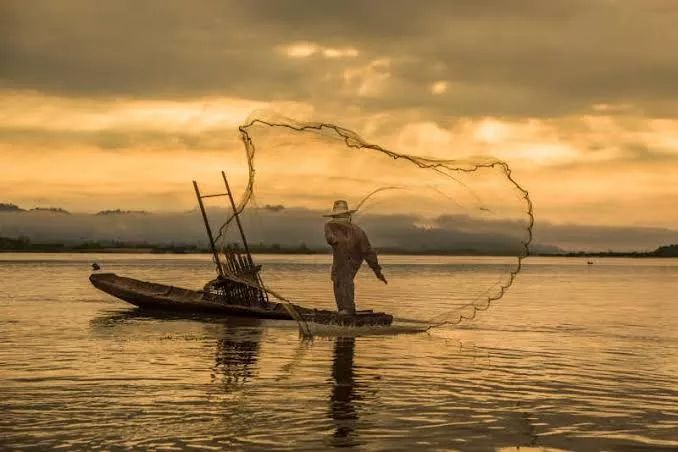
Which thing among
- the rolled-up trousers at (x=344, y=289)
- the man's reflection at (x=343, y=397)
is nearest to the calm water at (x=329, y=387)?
the man's reflection at (x=343, y=397)

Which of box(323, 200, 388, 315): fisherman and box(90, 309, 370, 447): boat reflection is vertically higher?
box(323, 200, 388, 315): fisherman

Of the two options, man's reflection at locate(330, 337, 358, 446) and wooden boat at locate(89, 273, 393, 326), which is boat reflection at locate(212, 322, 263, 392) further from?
man's reflection at locate(330, 337, 358, 446)

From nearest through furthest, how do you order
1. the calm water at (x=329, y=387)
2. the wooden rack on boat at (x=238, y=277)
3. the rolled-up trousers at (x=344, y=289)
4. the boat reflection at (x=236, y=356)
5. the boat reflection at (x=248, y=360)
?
the calm water at (x=329, y=387) → the boat reflection at (x=248, y=360) → the boat reflection at (x=236, y=356) → the rolled-up trousers at (x=344, y=289) → the wooden rack on boat at (x=238, y=277)

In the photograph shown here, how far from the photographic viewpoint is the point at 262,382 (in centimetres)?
1836

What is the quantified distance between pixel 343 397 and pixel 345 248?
10.5 m

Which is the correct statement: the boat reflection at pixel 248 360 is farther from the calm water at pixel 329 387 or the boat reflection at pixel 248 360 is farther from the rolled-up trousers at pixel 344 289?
the rolled-up trousers at pixel 344 289

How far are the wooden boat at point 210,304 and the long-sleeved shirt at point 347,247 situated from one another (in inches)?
61.4

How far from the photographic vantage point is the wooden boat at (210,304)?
28156mm

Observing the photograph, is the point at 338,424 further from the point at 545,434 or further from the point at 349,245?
the point at 349,245

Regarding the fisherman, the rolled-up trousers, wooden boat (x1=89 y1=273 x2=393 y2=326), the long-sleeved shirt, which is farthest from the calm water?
the long-sleeved shirt

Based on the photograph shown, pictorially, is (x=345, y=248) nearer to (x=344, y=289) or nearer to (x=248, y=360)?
(x=344, y=289)

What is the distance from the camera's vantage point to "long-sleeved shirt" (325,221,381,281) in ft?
87.6

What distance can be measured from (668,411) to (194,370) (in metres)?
9.34

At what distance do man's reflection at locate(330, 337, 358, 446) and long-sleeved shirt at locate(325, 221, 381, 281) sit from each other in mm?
2751
